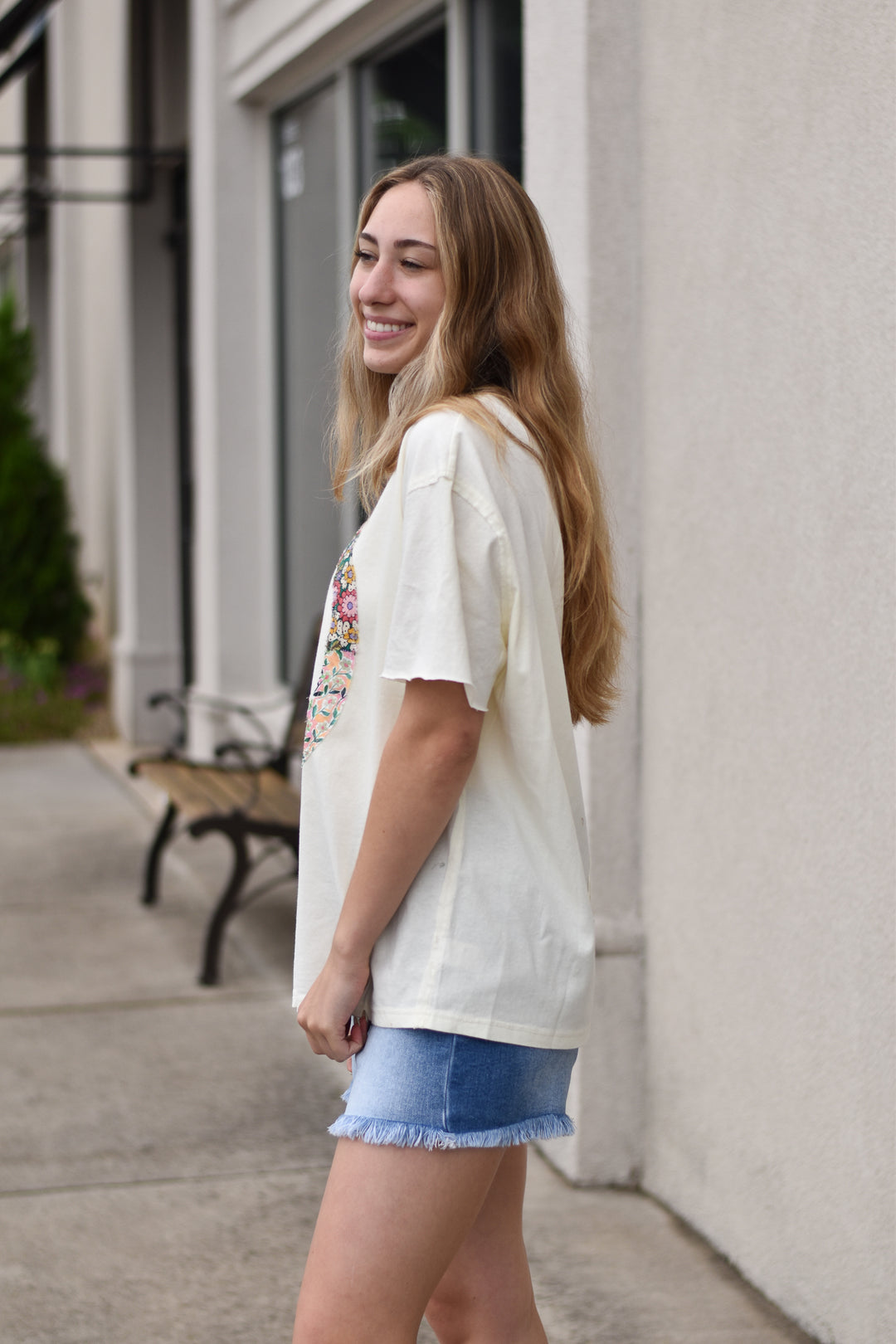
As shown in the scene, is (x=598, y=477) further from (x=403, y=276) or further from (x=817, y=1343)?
(x=817, y=1343)

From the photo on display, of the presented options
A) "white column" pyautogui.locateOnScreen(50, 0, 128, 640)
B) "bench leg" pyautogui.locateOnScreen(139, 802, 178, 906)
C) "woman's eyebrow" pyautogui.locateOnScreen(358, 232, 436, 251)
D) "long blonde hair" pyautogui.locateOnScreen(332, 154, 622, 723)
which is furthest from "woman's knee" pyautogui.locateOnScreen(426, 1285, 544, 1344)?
"white column" pyautogui.locateOnScreen(50, 0, 128, 640)

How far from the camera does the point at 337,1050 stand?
169 cm

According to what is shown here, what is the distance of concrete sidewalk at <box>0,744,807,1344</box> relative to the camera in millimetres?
2824

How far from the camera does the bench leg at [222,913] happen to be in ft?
15.6

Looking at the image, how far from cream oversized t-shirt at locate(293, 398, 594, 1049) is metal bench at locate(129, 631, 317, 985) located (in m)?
3.06

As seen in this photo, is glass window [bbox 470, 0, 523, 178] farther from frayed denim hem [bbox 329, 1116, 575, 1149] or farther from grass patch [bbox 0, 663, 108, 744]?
grass patch [bbox 0, 663, 108, 744]

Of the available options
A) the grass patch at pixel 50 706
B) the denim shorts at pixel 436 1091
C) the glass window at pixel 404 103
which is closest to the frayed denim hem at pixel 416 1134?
the denim shorts at pixel 436 1091

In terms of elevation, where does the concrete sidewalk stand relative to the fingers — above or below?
below

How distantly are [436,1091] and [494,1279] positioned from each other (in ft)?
1.36

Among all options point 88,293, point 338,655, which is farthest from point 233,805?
point 88,293

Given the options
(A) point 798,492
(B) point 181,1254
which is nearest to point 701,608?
(A) point 798,492

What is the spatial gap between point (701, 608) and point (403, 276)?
143 centimetres

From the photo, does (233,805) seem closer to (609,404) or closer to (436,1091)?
(609,404)

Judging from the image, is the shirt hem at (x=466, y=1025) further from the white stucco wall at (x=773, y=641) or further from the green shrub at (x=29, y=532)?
the green shrub at (x=29, y=532)
